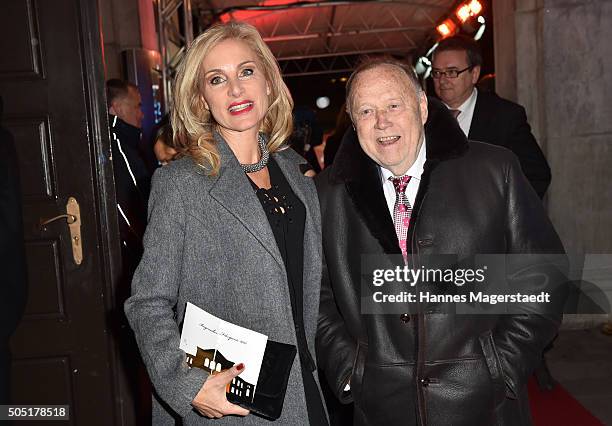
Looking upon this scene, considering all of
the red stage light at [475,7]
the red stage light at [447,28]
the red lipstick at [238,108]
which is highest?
the red stage light at [447,28]

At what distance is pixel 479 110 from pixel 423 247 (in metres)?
2.24

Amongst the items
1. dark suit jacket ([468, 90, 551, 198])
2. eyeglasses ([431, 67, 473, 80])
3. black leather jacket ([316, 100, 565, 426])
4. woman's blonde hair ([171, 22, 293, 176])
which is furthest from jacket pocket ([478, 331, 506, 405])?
eyeglasses ([431, 67, 473, 80])

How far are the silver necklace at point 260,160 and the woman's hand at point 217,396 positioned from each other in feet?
2.13

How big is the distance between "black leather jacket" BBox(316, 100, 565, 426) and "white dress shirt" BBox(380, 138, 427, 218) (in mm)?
39

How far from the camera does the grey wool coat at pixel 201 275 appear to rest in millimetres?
1747

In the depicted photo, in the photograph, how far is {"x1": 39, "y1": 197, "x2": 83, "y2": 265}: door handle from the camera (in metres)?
3.13

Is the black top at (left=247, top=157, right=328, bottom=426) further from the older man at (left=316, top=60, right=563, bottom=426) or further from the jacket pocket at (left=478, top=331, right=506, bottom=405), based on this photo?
the jacket pocket at (left=478, top=331, right=506, bottom=405)

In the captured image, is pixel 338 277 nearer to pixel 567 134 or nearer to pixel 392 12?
pixel 567 134

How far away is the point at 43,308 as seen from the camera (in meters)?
3.16

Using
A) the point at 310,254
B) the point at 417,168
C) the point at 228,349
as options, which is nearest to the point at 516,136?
the point at 417,168

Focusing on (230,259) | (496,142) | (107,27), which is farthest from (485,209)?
(107,27)

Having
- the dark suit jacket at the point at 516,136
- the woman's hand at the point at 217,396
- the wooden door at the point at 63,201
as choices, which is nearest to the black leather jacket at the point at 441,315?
the woman's hand at the point at 217,396

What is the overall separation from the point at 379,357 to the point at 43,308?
1.88 m

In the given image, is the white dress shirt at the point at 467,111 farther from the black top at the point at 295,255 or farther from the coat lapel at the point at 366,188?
the black top at the point at 295,255
